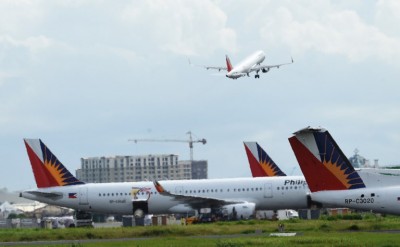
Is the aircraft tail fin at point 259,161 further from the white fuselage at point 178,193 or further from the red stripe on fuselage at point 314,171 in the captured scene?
the red stripe on fuselage at point 314,171

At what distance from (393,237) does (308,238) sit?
12.1ft

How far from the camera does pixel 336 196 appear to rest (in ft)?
160

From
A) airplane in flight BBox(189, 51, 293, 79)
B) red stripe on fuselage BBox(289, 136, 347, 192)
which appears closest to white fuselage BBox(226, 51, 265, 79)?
airplane in flight BBox(189, 51, 293, 79)

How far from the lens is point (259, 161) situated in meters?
90.6

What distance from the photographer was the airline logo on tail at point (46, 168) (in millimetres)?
80188

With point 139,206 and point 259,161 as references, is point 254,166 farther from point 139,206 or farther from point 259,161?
point 139,206

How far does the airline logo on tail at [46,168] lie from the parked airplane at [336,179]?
34.5 metres

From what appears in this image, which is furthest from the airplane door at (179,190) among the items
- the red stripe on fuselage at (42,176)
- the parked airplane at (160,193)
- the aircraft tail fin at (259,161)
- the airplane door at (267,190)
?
the aircraft tail fin at (259,161)

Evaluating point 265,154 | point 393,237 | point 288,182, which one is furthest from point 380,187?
point 265,154

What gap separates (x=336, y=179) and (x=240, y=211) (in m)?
26.1

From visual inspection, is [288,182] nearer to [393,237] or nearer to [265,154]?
[265,154]

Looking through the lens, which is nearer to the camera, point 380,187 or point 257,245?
point 257,245

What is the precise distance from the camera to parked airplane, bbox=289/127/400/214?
Answer: 48375 millimetres

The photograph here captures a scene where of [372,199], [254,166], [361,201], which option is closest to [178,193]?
[254,166]
